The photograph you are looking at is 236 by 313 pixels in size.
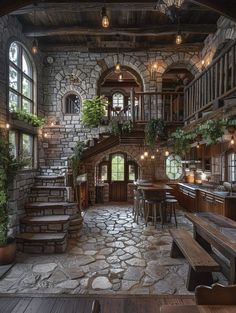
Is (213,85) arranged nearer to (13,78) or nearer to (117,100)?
(13,78)

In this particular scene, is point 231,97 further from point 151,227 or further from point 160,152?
point 160,152

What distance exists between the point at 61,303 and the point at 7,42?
5764 millimetres

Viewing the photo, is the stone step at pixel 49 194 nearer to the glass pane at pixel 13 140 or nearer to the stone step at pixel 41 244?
the glass pane at pixel 13 140

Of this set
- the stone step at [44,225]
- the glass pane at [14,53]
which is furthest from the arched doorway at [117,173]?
the stone step at [44,225]

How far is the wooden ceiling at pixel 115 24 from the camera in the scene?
5961mm

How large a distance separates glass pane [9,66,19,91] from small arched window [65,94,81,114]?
242 centimetres

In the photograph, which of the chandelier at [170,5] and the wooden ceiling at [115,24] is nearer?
the chandelier at [170,5]

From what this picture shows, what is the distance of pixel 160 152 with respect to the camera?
31.3ft

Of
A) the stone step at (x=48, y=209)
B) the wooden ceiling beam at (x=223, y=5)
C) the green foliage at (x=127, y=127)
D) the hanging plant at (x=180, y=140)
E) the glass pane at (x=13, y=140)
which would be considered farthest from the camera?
the green foliage at (x=127, y=127)

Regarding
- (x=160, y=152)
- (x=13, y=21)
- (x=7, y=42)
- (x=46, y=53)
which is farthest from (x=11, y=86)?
(x=160, y=152)

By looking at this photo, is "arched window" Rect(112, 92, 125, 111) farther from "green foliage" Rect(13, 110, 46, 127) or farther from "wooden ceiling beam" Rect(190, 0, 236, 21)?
"wooden ceiling beam" Rect(190, 0, 236, 21)

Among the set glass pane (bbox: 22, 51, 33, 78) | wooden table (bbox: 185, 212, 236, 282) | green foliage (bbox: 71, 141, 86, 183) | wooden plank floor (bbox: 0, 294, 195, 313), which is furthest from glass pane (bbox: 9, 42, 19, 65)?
wooden table (bbox: 185, 212, 236, 282)

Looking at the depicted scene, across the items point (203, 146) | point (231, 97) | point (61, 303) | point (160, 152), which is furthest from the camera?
point (160, 152)

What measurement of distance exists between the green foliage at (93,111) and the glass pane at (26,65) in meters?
1.94
